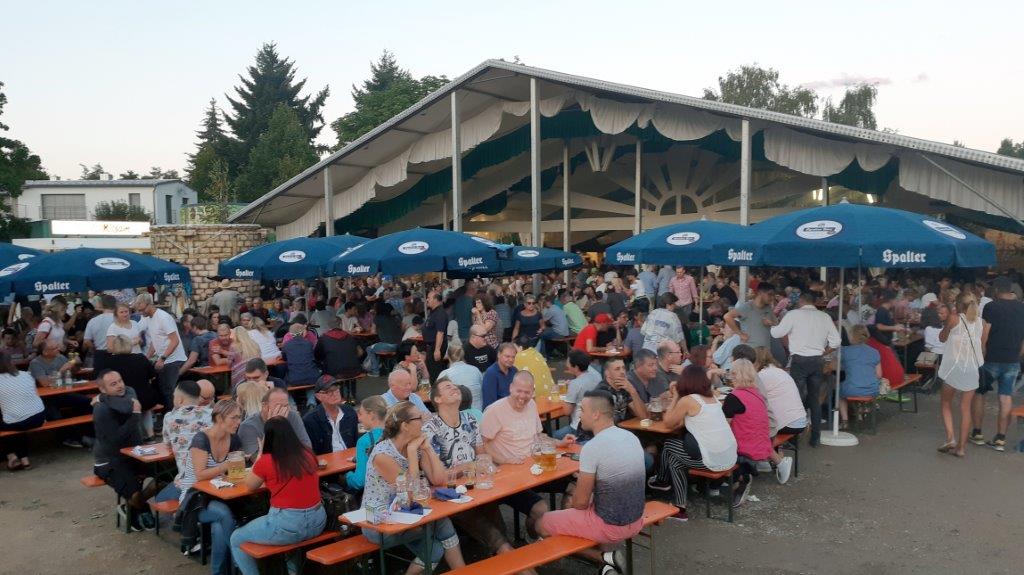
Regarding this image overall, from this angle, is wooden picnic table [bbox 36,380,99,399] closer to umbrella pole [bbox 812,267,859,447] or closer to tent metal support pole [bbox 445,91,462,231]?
umbrella pole [bbox 812,267,859,447]

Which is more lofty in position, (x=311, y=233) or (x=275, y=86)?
(x=275, y=86)

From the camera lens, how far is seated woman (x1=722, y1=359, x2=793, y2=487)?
5.88 metres

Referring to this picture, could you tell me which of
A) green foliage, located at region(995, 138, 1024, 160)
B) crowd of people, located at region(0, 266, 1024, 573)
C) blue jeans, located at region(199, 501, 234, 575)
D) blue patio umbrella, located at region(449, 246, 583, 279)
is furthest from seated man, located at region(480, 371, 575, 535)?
green foliage, located at region(995, 138, 1024, 160)

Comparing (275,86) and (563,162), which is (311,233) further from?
(275,86)

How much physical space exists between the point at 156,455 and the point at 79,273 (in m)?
4.82

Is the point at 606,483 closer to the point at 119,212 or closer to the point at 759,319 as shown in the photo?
the point at 759,319

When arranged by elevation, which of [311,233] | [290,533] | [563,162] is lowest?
[290,533]

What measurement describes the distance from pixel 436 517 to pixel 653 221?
1804 cm

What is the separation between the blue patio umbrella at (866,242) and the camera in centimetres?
670

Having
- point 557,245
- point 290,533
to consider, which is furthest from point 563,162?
point 290,533

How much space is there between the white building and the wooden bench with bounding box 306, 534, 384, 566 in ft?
141

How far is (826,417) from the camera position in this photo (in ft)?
27.4

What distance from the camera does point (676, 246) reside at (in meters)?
10.4

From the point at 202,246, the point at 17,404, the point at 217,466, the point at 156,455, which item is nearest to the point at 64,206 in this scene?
the point at 202,246
